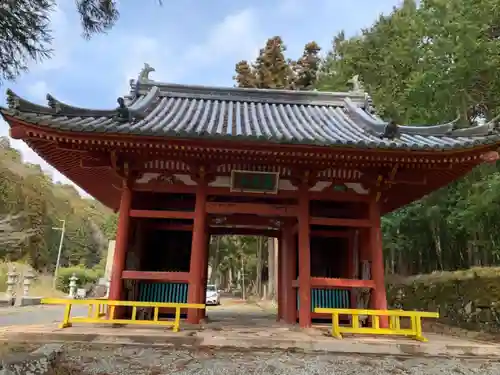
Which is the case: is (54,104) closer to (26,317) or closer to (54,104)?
(54,104)

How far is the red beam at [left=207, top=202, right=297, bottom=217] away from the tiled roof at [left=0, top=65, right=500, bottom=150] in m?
1.51

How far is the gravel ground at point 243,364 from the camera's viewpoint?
19.7 ft

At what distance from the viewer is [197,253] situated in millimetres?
8086

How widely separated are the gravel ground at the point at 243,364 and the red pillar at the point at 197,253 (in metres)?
1.70

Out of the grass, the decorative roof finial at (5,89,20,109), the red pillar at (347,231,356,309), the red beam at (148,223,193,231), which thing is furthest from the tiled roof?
the grass

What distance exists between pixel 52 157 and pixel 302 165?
5271 mm

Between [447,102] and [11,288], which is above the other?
[447,102]

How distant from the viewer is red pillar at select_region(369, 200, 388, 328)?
27.0 feet

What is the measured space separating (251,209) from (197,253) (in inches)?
56.0

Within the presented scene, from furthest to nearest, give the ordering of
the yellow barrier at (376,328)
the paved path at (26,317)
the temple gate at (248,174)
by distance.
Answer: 1. the paved path at (26,317)
2. the temple gate at (248,174)
3. the yellow barrier at (376,328)

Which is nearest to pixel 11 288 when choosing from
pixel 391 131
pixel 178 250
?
pixel 178 250

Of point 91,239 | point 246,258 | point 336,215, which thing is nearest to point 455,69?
point 336,215

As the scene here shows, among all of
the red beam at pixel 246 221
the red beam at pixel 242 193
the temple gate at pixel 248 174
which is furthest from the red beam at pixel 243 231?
the red beam at pixel 242 193

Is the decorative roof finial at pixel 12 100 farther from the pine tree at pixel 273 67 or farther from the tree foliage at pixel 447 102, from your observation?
the pine tree at pixel 273 67
